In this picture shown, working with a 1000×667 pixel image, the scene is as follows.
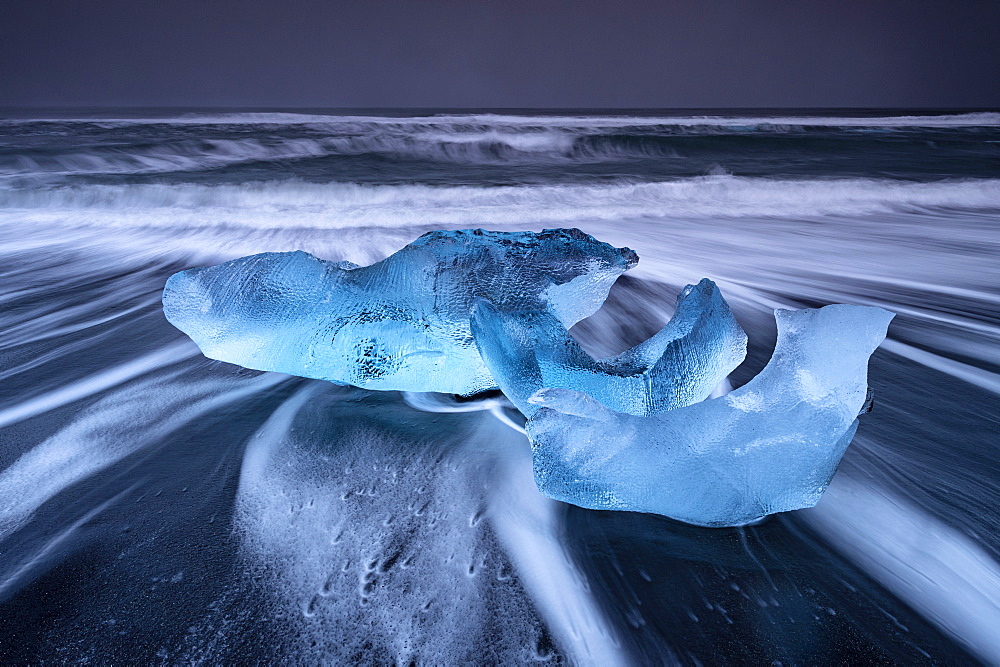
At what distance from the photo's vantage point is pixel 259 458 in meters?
1.10

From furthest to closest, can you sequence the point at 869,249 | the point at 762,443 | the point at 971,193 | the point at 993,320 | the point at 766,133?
the point at 766,133
the point at 971,193
the point at 869,249
the point at 993,320
the point at 762,443

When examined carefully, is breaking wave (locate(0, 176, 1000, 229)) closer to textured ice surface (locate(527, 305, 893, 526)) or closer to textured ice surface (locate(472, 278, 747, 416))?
textured ice surface (locate(472, 278, 747, 416))

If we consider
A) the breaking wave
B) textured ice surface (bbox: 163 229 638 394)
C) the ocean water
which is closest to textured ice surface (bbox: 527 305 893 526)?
the ocean water

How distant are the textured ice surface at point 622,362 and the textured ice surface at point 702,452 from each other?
0.49 feet

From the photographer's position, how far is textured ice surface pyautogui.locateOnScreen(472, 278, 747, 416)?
1021 millimetres

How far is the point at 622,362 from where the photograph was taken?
44.5 inches

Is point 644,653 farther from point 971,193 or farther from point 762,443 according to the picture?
point 971,193

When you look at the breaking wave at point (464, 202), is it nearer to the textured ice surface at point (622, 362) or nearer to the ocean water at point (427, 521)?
the ocean water at point (427, 521)

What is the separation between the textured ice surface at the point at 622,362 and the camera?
1.02 metres

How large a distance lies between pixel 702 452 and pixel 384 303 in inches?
25.5

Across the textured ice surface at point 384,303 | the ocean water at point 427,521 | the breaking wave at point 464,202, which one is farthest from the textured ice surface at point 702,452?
the breaking wave at point 464,202

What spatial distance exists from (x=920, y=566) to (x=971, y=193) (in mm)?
4995

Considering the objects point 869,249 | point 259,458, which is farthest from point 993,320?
point 259,458

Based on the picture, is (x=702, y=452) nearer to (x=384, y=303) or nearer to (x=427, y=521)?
(x=427, y=521)
